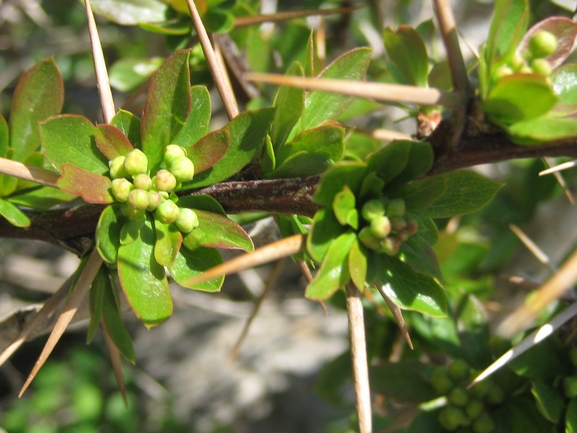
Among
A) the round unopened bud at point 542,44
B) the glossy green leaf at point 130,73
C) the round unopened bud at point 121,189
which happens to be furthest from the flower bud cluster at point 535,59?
the glossy green leaf at point 130,73

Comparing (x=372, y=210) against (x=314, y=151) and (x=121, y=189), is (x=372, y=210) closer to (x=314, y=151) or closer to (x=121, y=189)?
(x=314, y=151)

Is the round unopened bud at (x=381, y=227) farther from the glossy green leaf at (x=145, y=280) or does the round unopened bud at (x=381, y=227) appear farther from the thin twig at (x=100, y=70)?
the thin twig at (x=100, y=70)

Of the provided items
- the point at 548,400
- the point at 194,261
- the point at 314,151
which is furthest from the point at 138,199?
the point at 548,400

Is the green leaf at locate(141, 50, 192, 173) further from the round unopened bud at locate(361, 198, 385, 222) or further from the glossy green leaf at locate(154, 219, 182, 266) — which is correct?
the round unopened bud at locate(361, 198, 385, 222)

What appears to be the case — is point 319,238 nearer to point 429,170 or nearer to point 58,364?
point 429,170

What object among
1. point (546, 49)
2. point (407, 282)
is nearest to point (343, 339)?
point (407, 282)
